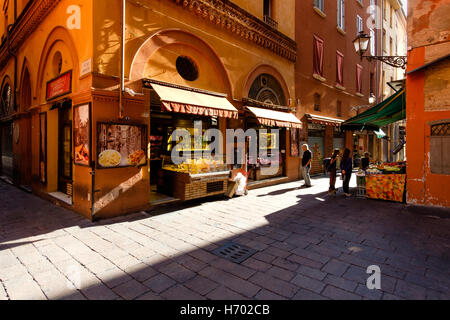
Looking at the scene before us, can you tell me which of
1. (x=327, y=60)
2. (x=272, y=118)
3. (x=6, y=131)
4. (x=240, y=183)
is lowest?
(x=240, y=183)

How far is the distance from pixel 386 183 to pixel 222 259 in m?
6.94

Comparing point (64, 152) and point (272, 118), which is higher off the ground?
point (272, 118)

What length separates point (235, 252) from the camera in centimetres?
418

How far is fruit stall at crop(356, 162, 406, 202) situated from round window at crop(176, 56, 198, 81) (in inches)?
270

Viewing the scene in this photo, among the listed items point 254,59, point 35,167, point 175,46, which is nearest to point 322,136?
point 254,59

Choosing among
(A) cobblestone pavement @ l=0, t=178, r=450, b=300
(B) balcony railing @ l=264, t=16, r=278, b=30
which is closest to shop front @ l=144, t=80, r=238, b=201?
(A) cobblestone pavement @ l=0, t=178, r=450, b=300

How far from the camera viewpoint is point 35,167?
29.7ft

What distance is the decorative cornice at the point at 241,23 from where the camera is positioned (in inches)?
309

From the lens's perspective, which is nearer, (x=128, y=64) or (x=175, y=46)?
(x=128, y=64)

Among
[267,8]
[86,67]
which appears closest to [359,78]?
[267,8]

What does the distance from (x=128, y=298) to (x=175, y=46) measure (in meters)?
6.79

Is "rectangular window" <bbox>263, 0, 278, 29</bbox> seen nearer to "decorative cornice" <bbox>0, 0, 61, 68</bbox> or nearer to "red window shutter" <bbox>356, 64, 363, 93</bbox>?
"decorative cornice" <bbox>0, 0, 61, 68</bbox>

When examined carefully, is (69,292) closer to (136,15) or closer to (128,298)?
(128,298)

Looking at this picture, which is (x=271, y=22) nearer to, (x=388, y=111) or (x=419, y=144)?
(x=388, y=111)
